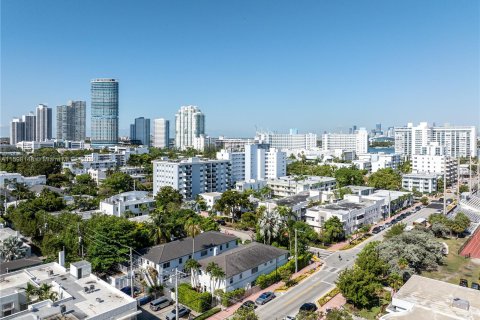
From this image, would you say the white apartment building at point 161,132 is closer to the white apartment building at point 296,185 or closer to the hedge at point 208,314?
the white apartment building at point 296,185

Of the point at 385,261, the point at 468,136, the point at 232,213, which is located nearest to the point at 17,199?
the point at 232,213

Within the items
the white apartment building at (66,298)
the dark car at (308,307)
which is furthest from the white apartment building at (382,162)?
the white apartment building at (66,298)

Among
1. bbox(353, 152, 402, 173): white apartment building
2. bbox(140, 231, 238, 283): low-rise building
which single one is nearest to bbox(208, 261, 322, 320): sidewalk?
bbox(140, 231, 238, 283): low-rise building

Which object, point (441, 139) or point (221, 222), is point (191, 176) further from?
point (441, 139)

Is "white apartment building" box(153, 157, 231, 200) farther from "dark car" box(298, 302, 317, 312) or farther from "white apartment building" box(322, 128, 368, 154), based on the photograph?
"white apartment building" box(322, 128, 368, 154)

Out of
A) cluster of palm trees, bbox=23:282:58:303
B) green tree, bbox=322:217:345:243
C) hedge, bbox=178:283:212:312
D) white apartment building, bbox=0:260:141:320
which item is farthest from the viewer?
green tree, bbox=322:217:345:243

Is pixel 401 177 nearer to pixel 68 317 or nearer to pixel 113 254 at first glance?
pixel 113 254
